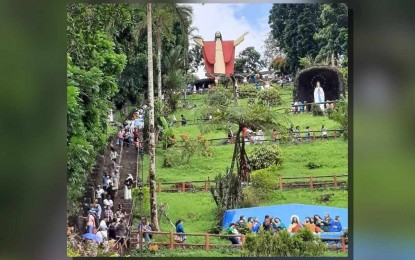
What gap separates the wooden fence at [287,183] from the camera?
4.02 m

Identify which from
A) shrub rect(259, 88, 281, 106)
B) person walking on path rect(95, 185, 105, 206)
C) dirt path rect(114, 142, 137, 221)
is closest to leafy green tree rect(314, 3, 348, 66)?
shrub rect(259, 88, 281, 106)

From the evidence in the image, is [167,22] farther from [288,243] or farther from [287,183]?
[288,243]

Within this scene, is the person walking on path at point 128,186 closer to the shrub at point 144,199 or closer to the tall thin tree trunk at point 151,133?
the shrub at point 144,199

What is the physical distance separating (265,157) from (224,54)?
85cm

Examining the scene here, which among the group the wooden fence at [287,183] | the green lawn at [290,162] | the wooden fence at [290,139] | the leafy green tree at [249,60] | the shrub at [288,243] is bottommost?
the shrub at [288,243]

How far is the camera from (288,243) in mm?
4020

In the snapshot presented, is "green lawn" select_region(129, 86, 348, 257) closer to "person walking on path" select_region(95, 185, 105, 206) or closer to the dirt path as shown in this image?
the dirt path

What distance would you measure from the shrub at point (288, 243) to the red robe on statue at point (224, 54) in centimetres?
130

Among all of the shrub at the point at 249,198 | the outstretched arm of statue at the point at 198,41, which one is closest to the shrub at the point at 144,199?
the shrub at the point at 249,198

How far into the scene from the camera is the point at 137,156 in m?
4.09

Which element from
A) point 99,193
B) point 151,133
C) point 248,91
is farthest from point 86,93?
point 248,91
